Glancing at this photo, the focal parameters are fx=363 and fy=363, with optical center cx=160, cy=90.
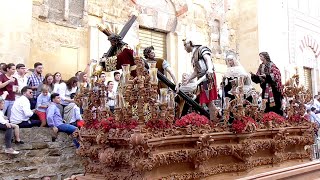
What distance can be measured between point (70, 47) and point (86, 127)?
16.0 feet

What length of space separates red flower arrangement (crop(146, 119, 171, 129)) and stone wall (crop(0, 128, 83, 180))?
3.08 meters

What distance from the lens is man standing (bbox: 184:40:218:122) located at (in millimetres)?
4727

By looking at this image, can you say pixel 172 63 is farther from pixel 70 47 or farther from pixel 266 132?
pixel 266 132

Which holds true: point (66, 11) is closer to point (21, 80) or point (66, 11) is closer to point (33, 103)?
point (21, 80)

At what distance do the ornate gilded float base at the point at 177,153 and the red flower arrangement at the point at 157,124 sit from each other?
7 centimetres

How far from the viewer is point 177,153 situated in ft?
12.3

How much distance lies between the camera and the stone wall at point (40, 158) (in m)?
5.62

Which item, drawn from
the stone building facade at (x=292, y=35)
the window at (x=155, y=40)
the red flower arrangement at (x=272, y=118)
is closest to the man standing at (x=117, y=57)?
the red flower arrangement at (x=272, y=118)

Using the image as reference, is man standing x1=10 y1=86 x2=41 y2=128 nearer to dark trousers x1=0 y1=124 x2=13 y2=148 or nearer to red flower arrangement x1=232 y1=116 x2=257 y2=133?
dark trousers x1=0 y1=124 x2=13 y2=148

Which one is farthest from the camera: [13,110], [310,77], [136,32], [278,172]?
[310,77]

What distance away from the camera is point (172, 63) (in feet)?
36.5

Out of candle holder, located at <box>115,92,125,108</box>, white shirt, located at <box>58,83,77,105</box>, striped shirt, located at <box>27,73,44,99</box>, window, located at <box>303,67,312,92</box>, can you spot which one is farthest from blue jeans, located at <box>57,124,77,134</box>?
window, located at <box>303,67,312,92</box>

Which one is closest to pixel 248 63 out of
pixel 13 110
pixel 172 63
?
pixel 172 63

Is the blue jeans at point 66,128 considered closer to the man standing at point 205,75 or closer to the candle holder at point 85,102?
the candle holder at point 85,102
